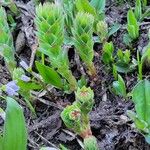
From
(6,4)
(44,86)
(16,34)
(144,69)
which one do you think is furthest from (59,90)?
(6,4)

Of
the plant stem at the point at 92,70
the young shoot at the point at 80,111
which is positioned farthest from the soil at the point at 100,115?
the young shoot at the point at 80,111

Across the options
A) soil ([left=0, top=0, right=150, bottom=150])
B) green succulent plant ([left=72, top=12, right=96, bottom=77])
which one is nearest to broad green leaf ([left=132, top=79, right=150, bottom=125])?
soil ([left=0, top=0, right=150, bottom=150])

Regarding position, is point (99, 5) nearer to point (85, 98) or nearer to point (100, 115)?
point (100, 115)

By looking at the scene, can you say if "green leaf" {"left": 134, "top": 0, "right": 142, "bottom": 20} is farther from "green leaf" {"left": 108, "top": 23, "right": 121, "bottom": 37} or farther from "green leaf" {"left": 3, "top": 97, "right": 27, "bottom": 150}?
"green leaf" {"left": 3, "top": 97, "right": 27, "bottom": 150}

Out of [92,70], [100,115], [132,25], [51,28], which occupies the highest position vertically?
[51,28]

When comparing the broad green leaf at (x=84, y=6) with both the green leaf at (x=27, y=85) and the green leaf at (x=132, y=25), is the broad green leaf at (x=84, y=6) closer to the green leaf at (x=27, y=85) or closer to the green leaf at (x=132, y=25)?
the green leaf at (x=132, y=25)

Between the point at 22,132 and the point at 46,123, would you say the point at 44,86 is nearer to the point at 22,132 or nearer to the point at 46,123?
the point at 46,123

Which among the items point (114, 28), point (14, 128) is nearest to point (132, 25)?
point (114, 28)
